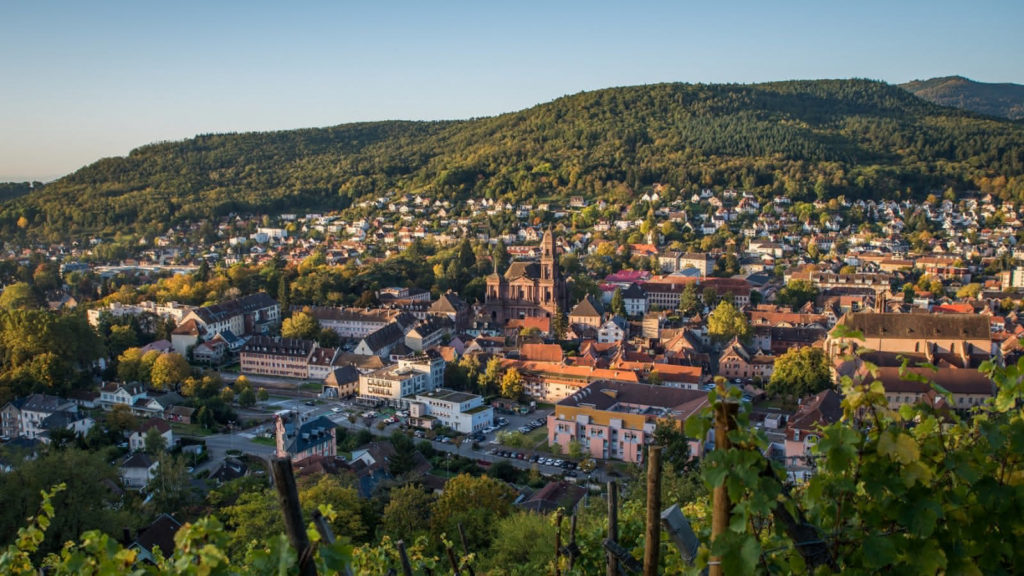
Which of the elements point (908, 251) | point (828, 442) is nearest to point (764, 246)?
point (908, 251)

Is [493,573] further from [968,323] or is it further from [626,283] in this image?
[626,283]

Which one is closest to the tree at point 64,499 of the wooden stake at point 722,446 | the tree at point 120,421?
the tree at point 120,421

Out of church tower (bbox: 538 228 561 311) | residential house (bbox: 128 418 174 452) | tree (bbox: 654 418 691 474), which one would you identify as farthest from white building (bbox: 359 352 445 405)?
church tower (bbox: 538 228 561 311)

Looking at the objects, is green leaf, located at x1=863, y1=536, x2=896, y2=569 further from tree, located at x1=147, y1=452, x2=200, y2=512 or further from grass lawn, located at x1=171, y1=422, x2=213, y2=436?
grass lawn, located at x1=171, y1=422, x2=213, y2=436

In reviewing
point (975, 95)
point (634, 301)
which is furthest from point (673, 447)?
point (975, 95)

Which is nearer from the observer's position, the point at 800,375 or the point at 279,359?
the point at 800,375

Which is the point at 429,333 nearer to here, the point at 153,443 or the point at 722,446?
the point at 153,443
